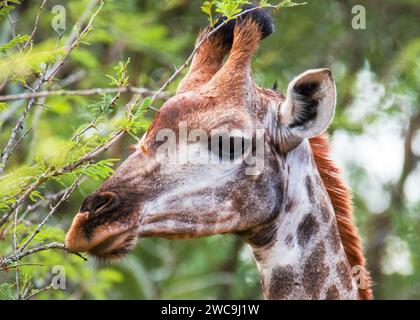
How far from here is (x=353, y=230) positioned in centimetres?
754

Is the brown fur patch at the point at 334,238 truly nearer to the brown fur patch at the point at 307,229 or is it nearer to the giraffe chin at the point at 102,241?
the brown fur patch at the point at 307,229

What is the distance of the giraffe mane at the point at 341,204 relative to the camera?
747 centimetres

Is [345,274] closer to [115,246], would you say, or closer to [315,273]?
[315,273]

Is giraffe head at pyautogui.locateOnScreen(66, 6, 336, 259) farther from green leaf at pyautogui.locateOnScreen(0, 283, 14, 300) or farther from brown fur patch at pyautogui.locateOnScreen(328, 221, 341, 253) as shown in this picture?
green leaf at pyautogui.locateOnScreen(0, 283, 14, 300)

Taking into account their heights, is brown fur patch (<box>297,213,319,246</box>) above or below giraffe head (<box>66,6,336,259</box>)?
below

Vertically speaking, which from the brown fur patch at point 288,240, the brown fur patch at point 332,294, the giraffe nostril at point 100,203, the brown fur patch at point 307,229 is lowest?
the brown fur patch at point 332,294

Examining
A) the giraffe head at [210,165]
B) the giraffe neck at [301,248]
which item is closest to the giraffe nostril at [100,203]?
the giraffe head at [210,165]

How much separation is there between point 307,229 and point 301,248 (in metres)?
0.17

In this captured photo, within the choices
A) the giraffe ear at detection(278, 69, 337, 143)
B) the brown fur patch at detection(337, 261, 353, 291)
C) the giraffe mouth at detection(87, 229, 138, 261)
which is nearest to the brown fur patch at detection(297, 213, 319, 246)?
the brown fur patch at detection(337, 261, 353, 291)

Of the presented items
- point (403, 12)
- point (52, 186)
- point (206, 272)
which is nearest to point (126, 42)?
point (52, 186)

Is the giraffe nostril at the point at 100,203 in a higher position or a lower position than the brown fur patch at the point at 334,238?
higher

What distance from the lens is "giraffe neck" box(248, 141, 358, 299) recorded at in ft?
22.6
